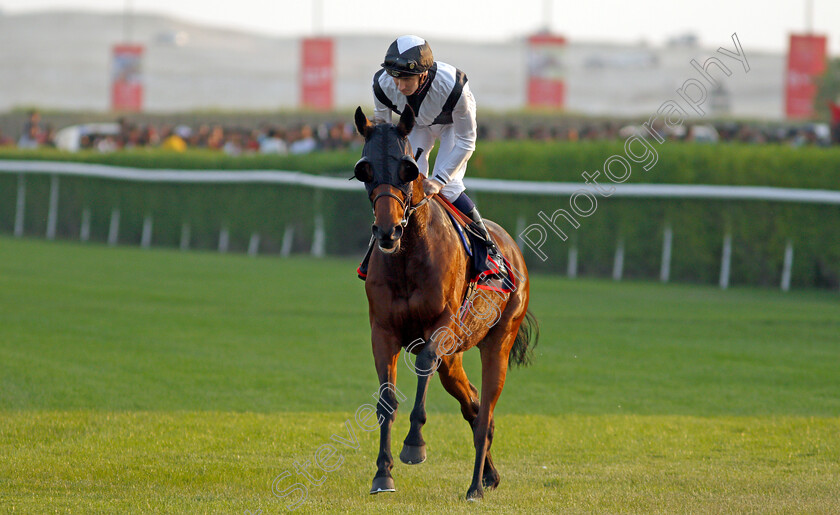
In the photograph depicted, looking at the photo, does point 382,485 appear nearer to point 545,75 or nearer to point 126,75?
point 545,75

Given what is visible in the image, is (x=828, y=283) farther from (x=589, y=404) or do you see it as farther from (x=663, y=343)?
(x=589, y=404)

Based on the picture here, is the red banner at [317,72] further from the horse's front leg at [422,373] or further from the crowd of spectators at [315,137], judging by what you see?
the horse's front leg at [422,373]

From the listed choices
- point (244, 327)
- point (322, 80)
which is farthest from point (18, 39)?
point (244, 327)

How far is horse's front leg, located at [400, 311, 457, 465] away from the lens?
4.75m

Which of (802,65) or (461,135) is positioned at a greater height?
(802,65)

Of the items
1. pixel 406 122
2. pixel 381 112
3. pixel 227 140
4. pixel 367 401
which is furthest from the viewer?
pixel 227 140

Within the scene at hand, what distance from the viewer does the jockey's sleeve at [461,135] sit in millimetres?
5090

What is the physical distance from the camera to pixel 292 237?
15.8m

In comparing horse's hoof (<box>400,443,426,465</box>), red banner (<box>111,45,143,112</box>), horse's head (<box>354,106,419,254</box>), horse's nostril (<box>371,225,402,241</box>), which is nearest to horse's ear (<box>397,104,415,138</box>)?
horse's head (<box>354,106,419,254</box>)

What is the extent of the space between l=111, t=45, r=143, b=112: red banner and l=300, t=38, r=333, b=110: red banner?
5914 millimetres

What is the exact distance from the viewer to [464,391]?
213 inches

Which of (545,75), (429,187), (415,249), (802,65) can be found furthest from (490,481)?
(545,75)

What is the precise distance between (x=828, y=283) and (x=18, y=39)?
242 feet

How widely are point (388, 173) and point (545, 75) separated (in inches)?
1111
